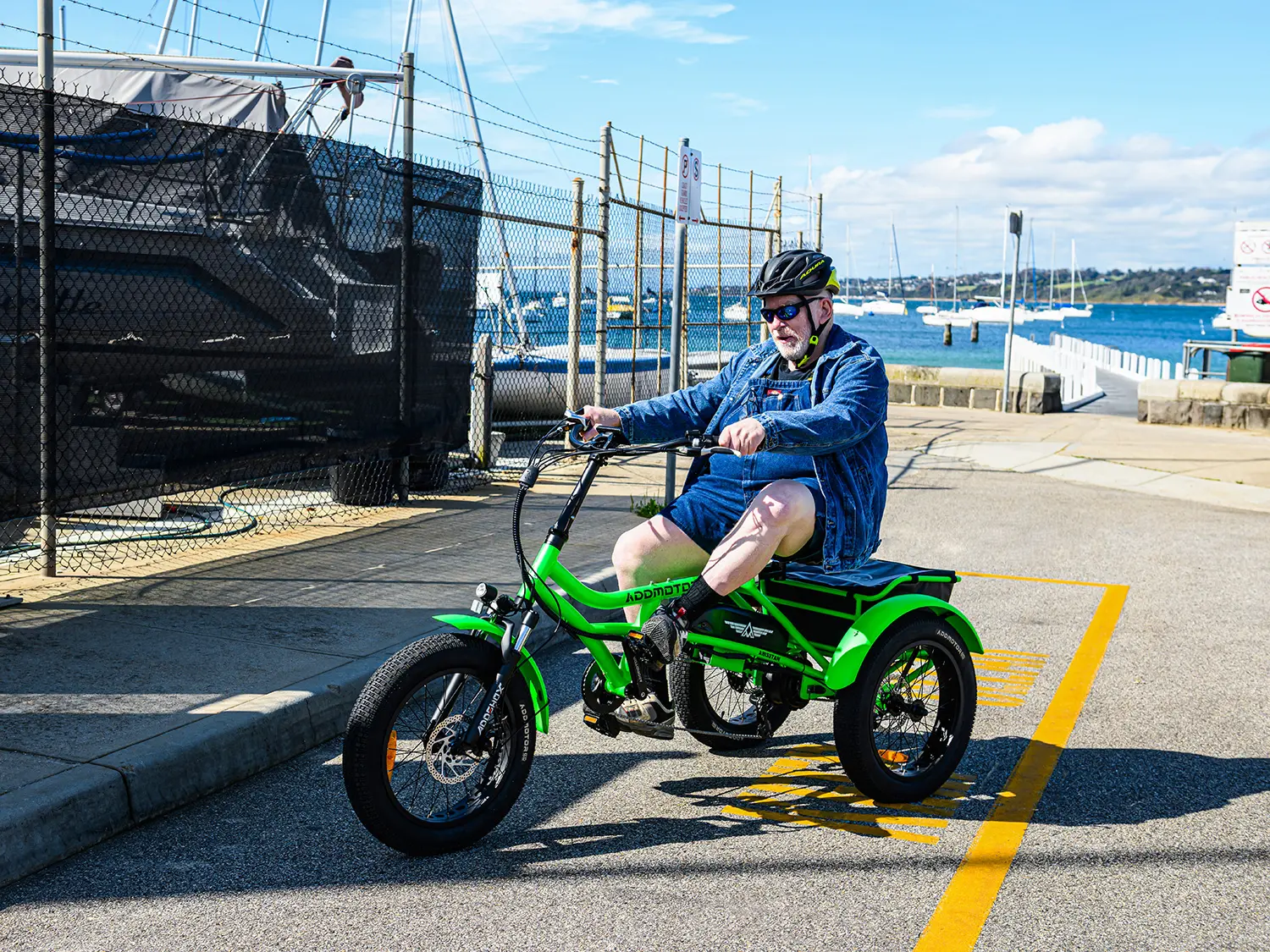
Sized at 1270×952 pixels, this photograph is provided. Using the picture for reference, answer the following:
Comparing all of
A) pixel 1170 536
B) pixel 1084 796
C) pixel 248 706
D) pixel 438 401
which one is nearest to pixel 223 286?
pixel 438 401

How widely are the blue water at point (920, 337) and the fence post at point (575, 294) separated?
0.71 ft

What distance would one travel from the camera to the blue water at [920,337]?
50.9 feet

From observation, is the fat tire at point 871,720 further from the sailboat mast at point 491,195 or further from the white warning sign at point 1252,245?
the white warning sign at point 1252,245

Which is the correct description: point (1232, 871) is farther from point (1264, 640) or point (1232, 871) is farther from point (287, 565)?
point (287, 565)

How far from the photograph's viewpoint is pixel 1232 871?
3871mm

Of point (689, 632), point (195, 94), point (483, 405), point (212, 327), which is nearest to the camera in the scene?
point (689, 632)

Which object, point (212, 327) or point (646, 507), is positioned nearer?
point (212, 327)

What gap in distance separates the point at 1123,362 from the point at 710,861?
34.6m

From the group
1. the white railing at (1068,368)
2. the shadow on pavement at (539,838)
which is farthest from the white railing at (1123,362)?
the shadow on pavement at (539,838)

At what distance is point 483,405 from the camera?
11.3 meters

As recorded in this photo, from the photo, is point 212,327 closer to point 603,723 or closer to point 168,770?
point 168,770

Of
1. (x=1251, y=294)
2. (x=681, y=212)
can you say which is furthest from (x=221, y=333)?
(x=1251, y=294)

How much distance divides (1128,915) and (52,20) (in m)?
5.89

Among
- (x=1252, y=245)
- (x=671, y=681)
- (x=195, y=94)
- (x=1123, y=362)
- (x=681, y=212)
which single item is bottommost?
(x=671, y=681)
